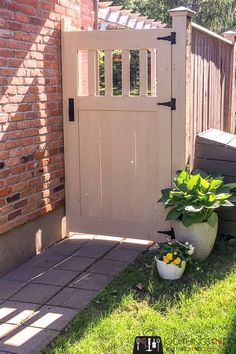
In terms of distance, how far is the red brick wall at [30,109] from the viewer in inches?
164

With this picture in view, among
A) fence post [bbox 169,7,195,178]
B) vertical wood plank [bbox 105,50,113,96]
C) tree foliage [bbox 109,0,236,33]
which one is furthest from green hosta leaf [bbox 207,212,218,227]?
tree foliage [bbox 109,0,236,33]

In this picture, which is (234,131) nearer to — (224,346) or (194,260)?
(194,260)

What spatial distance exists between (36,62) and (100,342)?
2.46 meters

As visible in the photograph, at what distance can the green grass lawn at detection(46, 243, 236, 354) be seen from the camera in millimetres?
3092

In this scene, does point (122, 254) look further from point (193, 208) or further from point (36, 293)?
point (36, 293)

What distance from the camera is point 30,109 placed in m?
4.50

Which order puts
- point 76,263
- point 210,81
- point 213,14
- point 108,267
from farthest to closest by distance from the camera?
point 213,14
point 210,81
point 76,263
point 108,267

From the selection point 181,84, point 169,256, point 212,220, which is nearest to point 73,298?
point 169,256

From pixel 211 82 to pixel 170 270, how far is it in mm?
2719

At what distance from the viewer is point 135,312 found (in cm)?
355

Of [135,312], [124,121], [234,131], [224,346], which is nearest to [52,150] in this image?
[124,121]

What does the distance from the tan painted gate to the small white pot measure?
825 mm

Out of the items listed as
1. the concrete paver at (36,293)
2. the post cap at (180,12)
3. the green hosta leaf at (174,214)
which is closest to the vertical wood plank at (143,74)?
the post cap at (180,12)

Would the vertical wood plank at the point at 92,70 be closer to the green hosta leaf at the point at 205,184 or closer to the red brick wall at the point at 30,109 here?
the red brick wall at the point at 30,109
